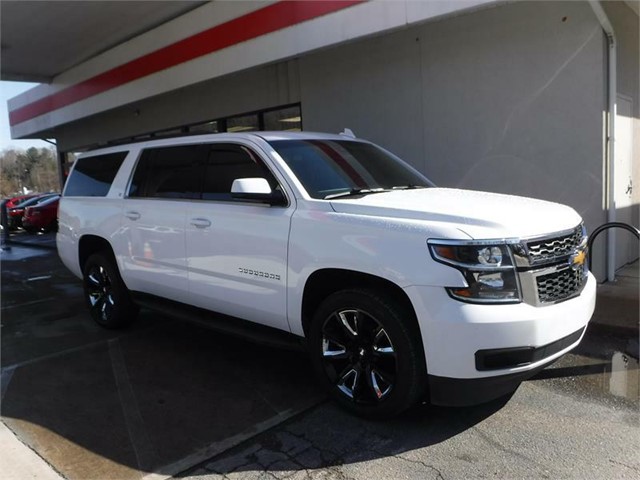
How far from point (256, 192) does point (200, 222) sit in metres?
0.85

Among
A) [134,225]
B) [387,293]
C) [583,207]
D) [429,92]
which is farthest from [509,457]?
[429,92]

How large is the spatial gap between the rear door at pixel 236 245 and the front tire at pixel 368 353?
423 mm

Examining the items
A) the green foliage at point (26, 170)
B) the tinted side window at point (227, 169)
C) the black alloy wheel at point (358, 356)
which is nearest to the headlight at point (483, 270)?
the black alloy wheel at point (358, 356)

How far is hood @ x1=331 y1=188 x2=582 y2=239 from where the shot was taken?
322 centimetres

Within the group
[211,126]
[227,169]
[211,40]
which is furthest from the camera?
[211,126]

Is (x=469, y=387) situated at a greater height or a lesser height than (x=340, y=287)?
lesser

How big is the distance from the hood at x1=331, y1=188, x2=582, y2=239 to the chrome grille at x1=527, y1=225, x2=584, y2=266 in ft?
0.18

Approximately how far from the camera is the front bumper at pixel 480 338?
10.1ft

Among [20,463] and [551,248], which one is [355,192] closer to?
[551,248]

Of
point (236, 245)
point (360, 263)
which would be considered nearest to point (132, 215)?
point (236, 245)

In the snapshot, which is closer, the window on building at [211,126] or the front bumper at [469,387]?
the front bumper at [469,387]

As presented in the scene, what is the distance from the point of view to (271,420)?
3752 mm

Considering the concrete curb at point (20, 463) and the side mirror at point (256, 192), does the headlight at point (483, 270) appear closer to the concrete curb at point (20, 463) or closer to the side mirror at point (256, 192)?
the side mirror at point (256, 192)

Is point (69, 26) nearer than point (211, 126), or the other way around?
point (69, 26)
